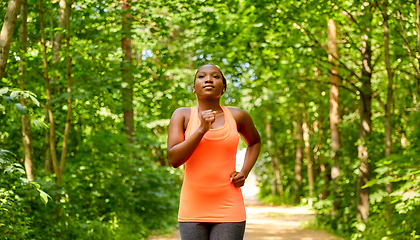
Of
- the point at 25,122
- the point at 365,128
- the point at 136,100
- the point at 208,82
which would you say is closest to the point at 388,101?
the point at 365,128

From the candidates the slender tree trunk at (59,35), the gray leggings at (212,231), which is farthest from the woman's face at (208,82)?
the slender tree trunk at (59,35)

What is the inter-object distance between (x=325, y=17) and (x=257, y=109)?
1289 cm

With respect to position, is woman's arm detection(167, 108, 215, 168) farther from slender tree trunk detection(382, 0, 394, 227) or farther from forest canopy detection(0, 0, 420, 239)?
slender tree trunk detection(382, 0, 394, 227)

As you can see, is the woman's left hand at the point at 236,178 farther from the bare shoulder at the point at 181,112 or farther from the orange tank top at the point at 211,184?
the bare shoulder at the point at 181,112

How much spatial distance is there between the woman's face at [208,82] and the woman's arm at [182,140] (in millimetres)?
195

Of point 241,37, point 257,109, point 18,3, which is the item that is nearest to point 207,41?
point 241,37

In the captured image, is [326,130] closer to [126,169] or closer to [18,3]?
[126,169]

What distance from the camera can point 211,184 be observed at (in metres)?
2.63

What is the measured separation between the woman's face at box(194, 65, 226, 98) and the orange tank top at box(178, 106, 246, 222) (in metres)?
0.22

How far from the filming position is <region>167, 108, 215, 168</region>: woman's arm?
8.23 feet

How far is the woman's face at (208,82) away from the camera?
2709 millimetres

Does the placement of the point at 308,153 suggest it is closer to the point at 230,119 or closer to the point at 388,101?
the point at 388,101

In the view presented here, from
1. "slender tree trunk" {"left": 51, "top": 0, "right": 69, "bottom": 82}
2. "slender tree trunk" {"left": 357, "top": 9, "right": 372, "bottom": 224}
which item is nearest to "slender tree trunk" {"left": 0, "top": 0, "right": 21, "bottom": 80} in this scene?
"slender tree trunk" {"left": 51, "top": 0, "right": 69, "bottom": 82}

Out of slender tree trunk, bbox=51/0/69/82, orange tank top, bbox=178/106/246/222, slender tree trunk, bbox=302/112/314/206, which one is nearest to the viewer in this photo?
orange tank top, bbox=178/106/246/222
